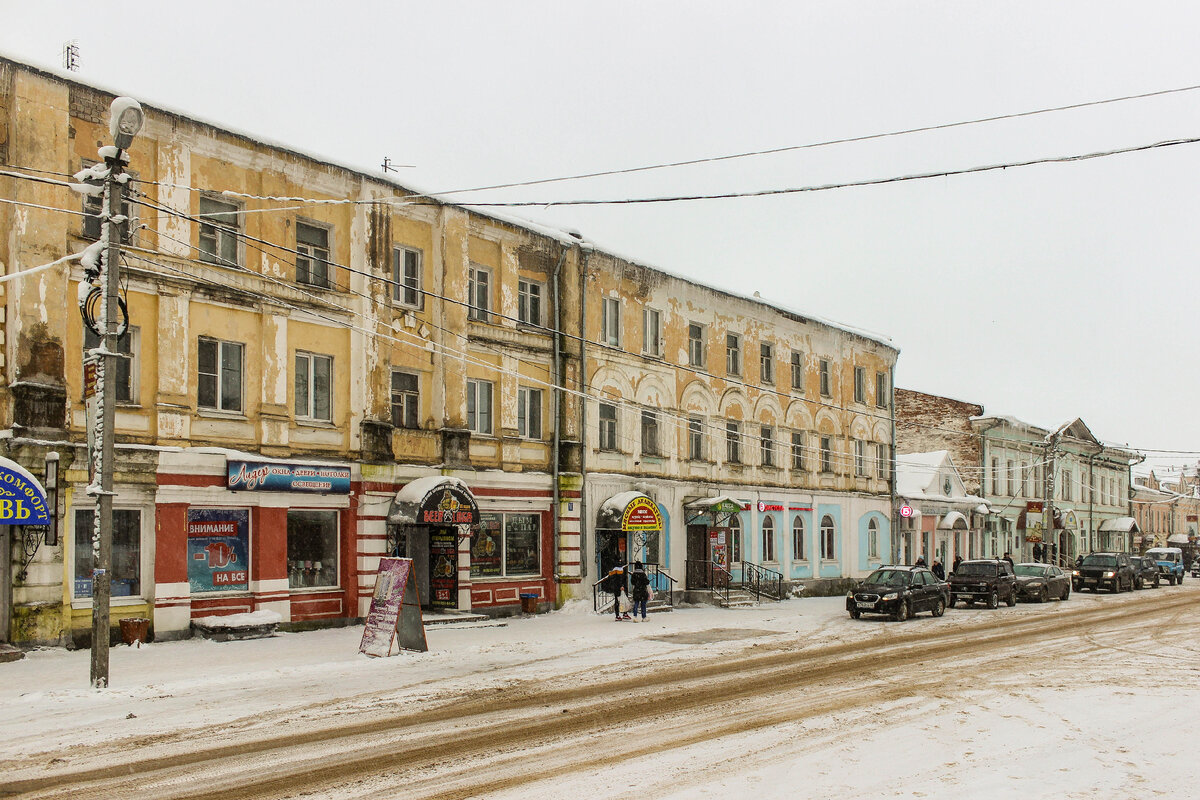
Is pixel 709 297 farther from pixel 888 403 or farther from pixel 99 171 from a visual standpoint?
pixel 99 171

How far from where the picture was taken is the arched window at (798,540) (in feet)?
129

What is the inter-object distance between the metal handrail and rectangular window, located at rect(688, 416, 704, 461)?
4.13 m

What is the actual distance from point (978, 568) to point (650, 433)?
12.0m

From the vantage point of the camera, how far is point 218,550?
2138 centimetres

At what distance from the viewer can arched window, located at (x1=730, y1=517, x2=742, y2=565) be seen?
35.9 meters

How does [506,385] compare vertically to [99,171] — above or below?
below

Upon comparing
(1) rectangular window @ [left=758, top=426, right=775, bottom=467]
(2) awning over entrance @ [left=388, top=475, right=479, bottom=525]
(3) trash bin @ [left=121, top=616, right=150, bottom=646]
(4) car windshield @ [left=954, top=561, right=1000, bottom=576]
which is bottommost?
(4) car windshield @ [left=954, top=561, right=1000, bottom=576]

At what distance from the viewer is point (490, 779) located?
9.83 meters

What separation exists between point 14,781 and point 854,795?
795 centimetres

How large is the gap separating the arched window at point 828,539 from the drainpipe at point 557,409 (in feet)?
53.3

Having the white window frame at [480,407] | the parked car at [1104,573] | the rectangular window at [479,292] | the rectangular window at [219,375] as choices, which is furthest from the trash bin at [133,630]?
the parked car at [1104,573]

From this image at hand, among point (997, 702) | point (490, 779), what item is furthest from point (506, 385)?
point (490, 779)

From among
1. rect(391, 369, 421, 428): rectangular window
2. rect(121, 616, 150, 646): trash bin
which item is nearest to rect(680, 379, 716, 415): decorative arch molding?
rect(391, 369, 421, 428): rectangular window

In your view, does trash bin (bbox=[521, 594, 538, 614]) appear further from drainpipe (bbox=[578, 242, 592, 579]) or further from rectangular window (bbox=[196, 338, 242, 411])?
rectangular window (bbox=[196, 338, 242, 411])
